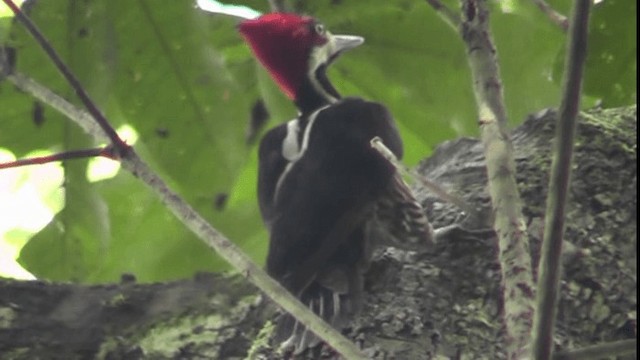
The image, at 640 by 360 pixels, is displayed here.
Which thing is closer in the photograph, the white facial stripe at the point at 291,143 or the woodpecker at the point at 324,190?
the woodpecker at the point at 324,190

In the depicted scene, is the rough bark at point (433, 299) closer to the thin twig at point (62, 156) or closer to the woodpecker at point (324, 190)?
the woodpecker at point (324, 190)

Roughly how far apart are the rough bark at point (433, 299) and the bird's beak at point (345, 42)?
35 centimetres

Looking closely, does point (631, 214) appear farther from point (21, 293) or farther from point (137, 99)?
point (21, 293)

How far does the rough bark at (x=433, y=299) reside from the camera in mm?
1979

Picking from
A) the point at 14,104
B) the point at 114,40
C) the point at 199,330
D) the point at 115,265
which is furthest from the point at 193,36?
the point at 115,265

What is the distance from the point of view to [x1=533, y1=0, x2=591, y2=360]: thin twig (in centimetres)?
112

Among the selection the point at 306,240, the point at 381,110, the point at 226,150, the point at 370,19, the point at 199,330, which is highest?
the point at 370,19

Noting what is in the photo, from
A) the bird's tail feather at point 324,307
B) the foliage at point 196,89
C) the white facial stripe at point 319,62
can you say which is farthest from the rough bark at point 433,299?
the white facial stripe at point 319,62

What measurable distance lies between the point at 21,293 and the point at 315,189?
1.85ft

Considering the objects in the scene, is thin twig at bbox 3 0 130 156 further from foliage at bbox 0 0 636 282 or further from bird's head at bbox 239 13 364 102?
bird's head at bbox 239 13 364 102

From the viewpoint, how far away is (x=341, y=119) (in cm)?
247

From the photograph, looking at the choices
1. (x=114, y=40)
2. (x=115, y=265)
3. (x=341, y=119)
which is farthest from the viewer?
(x=115, y=265)

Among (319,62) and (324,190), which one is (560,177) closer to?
(324,190)

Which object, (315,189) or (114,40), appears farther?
(315,189)
